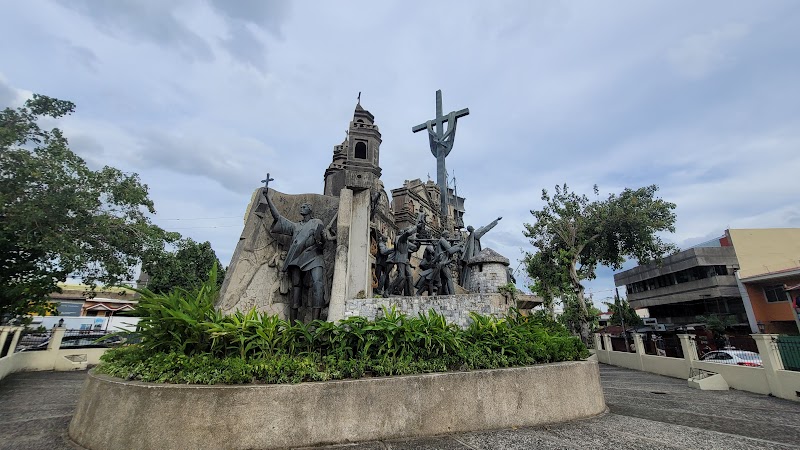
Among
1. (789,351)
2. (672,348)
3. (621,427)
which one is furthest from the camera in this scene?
(672,348)

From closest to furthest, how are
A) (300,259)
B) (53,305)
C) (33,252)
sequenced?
(300,259) < (33,252) < (53,305)

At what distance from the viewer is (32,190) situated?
10602mm

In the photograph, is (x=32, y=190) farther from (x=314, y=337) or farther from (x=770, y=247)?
(x=770, y=247)

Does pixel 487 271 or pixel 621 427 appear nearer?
pixel 621 427

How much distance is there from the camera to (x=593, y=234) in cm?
2131

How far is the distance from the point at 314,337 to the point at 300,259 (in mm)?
2489

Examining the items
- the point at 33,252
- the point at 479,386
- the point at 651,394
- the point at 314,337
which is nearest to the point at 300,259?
the point at 314,337

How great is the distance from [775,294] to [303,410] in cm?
3038

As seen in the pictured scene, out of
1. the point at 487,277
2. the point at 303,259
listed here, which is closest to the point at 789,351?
the point at 487,277

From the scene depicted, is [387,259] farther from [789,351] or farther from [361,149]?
[361,149]

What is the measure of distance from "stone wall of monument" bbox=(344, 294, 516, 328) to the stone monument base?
8.10 ft

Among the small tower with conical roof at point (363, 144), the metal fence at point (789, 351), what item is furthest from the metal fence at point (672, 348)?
the small tower with conical roof at point (363, 144)

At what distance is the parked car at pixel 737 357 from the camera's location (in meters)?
11.4

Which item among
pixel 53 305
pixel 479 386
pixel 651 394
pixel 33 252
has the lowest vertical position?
pixel 651 394
